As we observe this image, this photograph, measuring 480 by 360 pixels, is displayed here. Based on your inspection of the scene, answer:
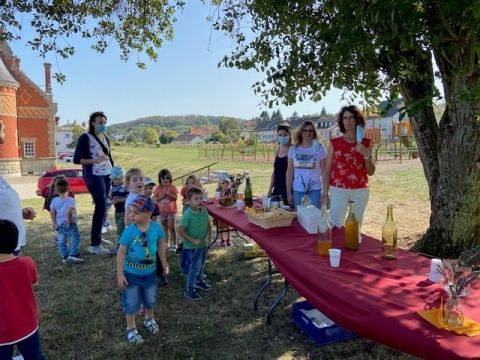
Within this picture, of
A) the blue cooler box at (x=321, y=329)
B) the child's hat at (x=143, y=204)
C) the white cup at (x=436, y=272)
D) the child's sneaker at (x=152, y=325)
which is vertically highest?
the child's hat at (x=143, y=204)

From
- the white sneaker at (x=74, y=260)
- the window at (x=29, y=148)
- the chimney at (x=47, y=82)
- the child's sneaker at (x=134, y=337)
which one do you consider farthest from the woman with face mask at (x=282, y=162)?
the chimney at (x=47, y=82)

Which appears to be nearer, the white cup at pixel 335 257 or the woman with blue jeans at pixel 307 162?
the white cup at pixel 335 257

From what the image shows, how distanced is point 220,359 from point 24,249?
176 inches

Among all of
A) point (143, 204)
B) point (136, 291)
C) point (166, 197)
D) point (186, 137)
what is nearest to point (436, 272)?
point (143, 204)

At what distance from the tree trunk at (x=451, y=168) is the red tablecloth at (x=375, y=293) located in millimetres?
2129

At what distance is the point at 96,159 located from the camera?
16.7 ft

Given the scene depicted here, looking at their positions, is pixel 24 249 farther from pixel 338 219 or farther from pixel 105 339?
pixel 338 219

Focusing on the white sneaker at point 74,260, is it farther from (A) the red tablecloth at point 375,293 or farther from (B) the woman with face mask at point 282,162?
(A) the red tablecloth at point 375,293

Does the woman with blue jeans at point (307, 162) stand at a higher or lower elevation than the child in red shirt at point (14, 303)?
higher

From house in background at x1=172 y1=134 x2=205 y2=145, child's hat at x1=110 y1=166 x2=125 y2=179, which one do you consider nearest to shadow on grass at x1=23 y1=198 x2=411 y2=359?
child's hat at x1=110 y1=166 x2=125 y2=179

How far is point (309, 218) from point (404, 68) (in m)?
2.37

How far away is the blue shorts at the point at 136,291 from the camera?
3090 mm

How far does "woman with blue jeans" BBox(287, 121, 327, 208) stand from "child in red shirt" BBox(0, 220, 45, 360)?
2.99 meters

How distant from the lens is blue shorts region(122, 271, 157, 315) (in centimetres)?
309
